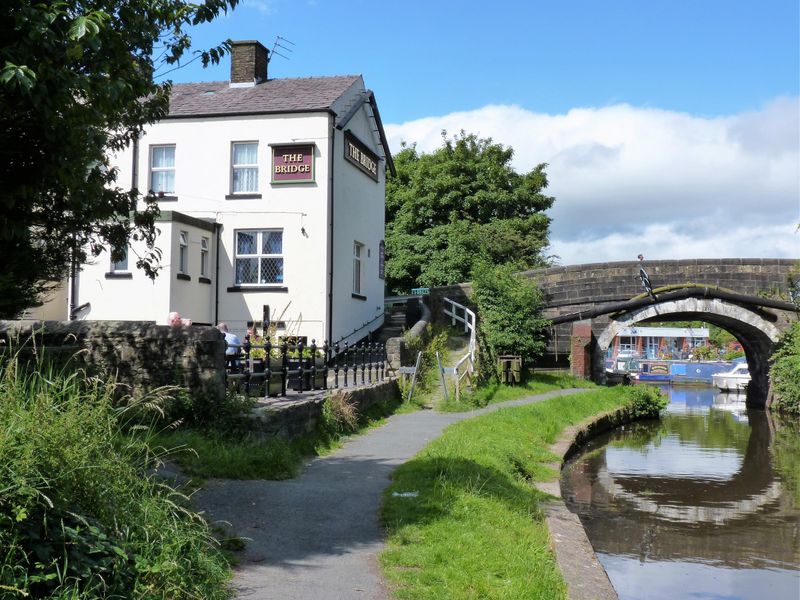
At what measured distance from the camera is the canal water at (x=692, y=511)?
7348 millimetres

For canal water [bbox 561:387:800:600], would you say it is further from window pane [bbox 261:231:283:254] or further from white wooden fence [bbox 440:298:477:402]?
window pane [bbox 261:231:283:254]

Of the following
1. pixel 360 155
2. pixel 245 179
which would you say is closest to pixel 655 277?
pixel 360 155

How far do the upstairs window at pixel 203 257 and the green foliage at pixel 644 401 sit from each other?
11.4 m

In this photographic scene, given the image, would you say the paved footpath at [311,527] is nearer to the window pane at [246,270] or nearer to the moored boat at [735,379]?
the window pane at [246,270]

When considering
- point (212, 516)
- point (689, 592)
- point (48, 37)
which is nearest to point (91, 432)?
point (212, 516)

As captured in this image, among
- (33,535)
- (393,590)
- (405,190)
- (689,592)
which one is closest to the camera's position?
(33,535)

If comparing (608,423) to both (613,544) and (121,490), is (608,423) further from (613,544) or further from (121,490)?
Answer: (121,490)

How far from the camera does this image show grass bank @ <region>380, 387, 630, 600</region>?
5008 millimetres

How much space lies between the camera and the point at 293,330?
19.2 metres

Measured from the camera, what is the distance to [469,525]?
6316 millimetres

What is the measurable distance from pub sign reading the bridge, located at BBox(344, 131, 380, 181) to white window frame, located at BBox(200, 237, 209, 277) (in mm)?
4159

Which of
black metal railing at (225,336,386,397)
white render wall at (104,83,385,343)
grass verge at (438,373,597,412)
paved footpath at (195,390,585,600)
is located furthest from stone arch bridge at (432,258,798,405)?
paved footpath at (195,390,585,600)

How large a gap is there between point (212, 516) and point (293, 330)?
1324 cm

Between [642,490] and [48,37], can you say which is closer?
[48,37]
